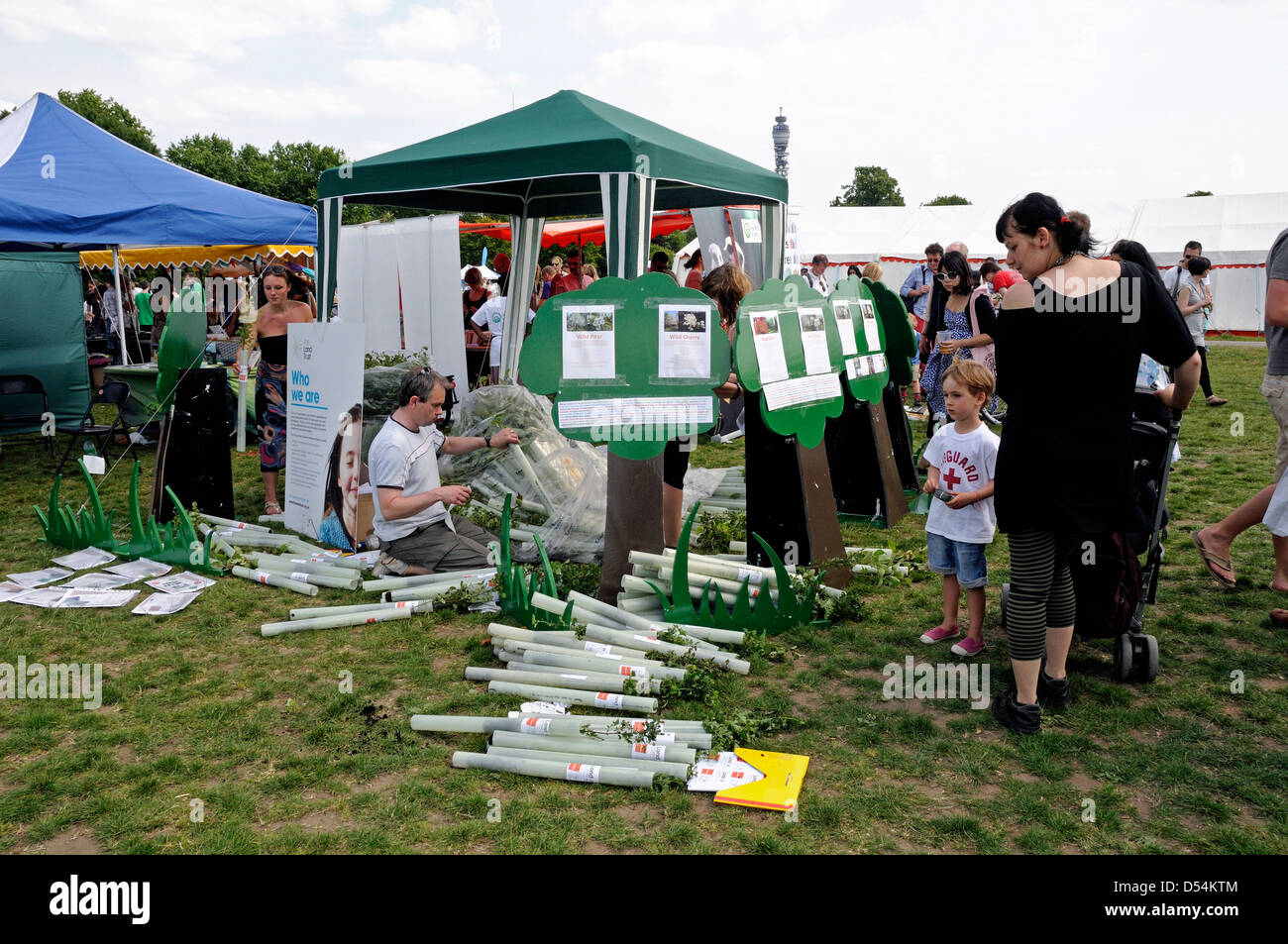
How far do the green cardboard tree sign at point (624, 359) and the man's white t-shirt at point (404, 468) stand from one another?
0.96 meters

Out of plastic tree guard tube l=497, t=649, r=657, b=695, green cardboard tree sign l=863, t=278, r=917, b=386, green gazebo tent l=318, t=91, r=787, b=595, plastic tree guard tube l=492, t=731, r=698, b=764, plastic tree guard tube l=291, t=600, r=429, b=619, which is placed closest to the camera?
plastic tree guard tube l=492, t=731, r=698, b=764

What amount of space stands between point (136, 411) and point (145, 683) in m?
7.78

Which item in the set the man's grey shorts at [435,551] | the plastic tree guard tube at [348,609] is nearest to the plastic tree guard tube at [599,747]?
the plastic tree guard tube at [348,609]

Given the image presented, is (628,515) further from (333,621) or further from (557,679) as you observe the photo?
(333,621)

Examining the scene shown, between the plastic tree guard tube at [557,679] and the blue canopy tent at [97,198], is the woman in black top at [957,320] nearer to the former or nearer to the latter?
the plastic tree guard tube at [557,679]

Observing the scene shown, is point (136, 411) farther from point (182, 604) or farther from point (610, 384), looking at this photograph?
point (610, 384)

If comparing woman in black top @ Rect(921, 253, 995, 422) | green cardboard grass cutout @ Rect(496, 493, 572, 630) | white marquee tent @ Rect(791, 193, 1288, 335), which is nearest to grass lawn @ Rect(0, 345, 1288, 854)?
green cardboard grass cutout @ Rect(496, 493, 572, 630)

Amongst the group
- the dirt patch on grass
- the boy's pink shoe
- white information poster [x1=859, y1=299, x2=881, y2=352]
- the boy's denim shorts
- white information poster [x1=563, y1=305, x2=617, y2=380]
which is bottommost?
the dirt patch on grass

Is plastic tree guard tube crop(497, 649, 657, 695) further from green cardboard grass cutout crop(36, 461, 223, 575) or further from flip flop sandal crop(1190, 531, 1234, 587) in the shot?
flip flop sandal crop(1190, 531, 1234, 587)

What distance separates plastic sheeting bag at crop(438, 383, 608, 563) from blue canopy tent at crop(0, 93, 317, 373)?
6969 mm

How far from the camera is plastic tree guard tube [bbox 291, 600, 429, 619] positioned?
4.98m

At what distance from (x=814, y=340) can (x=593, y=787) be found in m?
3.01

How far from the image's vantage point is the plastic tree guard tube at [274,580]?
550cm

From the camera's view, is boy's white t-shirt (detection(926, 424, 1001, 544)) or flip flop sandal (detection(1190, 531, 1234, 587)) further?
flip flop sandal (detection(1190, 531, 1234, 587))
